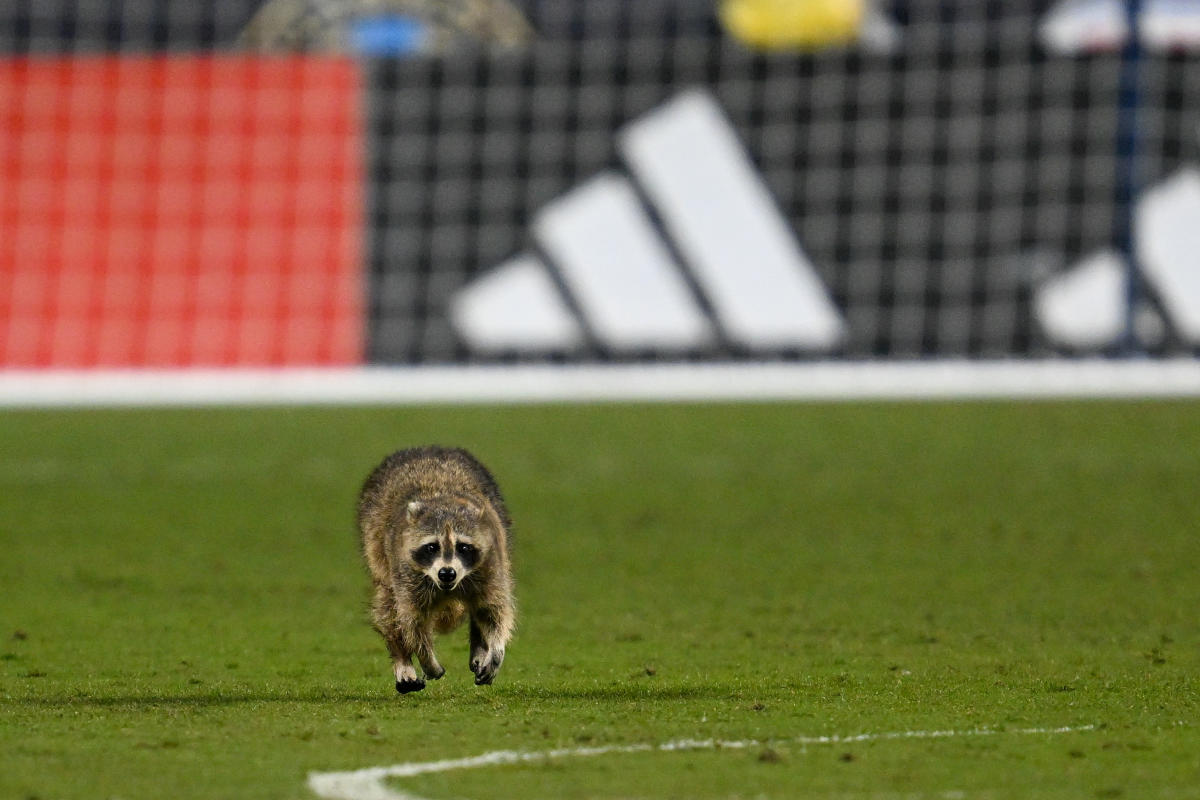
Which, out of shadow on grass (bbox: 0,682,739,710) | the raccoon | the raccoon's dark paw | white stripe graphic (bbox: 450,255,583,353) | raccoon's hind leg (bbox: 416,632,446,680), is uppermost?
white stripe graphic (bbox: 450,255,583,353)

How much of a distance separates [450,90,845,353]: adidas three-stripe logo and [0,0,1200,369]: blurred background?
0.03 metres

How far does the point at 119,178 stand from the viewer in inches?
840

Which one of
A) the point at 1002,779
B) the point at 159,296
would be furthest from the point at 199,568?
the point at 159,296

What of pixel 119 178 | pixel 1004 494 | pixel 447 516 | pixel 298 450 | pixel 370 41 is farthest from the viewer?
pixel 370 41

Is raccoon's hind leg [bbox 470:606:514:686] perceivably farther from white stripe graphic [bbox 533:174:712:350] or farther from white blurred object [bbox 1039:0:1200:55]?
white blurred object [bbox 1039:0:1200:55]

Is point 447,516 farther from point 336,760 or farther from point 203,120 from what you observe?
point 203,120

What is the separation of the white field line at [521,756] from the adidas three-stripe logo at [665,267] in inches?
526

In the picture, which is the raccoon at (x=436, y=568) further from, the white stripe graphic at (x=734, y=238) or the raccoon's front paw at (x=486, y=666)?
the white stripe graphic at (x=734, y=238)

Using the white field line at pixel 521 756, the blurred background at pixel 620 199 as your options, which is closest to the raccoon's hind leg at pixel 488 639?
the white field line at pixel 521 756

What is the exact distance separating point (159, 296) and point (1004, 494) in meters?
9.73

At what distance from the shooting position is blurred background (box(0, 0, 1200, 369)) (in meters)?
19.6

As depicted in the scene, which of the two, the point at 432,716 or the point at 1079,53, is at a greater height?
the point at 1079,53

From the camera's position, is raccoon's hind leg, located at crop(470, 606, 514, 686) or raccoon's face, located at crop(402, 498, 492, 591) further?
raccoon's hind leg, located at crop(470, 606, 514, 686)

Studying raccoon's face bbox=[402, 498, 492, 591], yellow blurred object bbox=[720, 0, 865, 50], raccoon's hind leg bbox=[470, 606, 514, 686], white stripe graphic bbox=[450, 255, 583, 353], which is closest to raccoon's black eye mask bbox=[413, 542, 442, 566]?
raccoon's face bbox=[402, 498, 492, 591]
